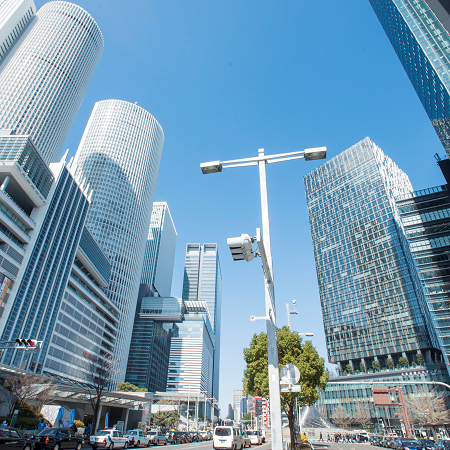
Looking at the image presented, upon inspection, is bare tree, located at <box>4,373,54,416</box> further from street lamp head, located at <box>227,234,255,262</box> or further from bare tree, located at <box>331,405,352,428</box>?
bare tree, located at <box>331,405,352,428</box>

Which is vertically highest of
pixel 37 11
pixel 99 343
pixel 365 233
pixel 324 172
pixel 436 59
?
pixel 37 11

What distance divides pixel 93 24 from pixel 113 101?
3632 cm

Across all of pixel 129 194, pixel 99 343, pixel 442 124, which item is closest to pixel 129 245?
pixel 129 194

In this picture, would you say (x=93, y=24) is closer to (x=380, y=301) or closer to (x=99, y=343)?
(x=99, y=343)

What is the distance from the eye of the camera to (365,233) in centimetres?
11225

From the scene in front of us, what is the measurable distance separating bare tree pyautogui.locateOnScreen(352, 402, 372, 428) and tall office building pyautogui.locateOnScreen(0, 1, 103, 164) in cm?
13516

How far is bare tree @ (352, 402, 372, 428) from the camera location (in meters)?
91.2

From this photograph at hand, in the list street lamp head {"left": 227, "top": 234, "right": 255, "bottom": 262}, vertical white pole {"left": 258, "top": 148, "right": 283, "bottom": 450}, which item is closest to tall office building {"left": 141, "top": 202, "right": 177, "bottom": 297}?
vertical white pole {"left": 258, "top": 148, "right": 283, "bottom": 450}

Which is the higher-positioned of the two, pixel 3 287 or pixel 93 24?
pixel 93 24

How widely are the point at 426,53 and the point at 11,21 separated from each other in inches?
5663

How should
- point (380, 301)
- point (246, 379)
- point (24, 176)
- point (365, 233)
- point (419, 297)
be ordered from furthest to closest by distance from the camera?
point (365, 233) < point (380, 301) < point (419, 297) < point (24, 176) < point (246, 379)

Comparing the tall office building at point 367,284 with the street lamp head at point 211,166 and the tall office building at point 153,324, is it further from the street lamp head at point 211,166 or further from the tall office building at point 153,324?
the street lamp head at point 211,166

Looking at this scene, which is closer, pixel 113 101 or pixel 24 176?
pixel 24 176

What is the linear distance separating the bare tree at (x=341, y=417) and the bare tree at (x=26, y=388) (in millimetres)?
89967
